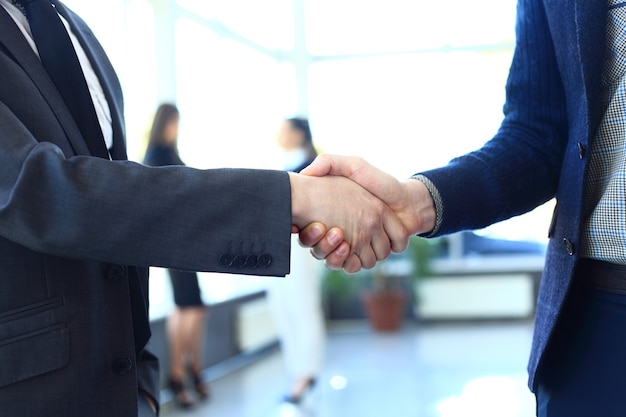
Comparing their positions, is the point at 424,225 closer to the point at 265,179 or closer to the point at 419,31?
the point at 265,179

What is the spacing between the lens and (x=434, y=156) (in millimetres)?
7938

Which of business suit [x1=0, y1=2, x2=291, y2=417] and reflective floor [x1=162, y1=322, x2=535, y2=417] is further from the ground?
business suit [x1=0, y1=2, x2=291, y2=417]

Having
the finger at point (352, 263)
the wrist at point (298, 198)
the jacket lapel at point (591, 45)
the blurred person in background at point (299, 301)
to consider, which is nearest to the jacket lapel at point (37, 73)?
the wrist at point (298, 198)

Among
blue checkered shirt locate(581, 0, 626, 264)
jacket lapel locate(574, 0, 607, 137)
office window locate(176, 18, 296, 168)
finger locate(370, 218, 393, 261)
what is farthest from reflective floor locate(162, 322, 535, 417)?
jacket lapel locate(574, 0, 607, 137)

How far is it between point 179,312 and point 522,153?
3.88 m

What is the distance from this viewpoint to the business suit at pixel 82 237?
102 cm

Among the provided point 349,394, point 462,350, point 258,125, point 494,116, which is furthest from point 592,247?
point 494,116

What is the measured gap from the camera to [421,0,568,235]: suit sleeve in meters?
1.39

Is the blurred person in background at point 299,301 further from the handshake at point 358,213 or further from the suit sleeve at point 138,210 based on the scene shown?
the suit sleeve at point 138,210

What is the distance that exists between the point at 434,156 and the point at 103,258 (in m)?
7.15

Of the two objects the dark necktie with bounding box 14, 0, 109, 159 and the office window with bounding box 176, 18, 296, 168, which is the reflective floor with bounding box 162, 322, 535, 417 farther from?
the dark necktie with bounding box 14, 0, 109, 159

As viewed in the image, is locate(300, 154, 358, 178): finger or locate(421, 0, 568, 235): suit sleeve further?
locate(300, 154, 358, 178): finger

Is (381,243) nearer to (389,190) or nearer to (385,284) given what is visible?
(389,190)

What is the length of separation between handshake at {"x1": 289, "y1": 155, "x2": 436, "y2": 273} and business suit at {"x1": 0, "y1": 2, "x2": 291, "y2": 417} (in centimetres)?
25
